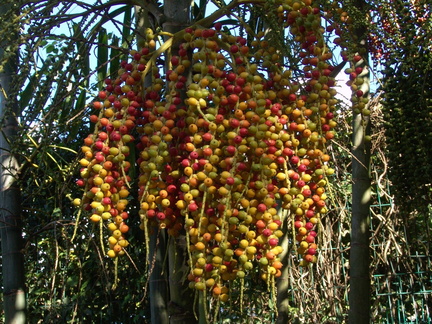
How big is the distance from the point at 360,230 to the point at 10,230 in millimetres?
1299

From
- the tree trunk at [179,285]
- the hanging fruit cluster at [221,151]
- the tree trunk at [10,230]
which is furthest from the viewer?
the tree trunk at [10,230]

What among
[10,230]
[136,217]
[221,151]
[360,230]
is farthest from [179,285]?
[136,217]

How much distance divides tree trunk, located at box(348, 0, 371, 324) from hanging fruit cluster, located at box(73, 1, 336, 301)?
39 centimetres

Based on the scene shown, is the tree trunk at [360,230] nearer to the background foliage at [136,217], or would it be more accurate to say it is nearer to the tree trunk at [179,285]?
the background foliage at [136,217]

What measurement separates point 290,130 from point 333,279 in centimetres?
190

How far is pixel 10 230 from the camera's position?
217 centimetres

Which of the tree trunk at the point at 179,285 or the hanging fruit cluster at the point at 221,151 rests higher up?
the hanging fruit cluster at the point at 221,151

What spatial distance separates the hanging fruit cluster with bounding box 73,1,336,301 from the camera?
4.21ft

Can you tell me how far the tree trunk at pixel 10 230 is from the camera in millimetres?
2121

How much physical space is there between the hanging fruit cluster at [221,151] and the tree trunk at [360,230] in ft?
1.29

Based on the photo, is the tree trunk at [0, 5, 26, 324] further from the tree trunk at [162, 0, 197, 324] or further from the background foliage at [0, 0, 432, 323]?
the tree trunk at [162, 0, 197, 324]

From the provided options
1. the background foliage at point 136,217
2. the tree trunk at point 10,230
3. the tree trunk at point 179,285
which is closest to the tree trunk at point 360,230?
the background foliage at point 136,217

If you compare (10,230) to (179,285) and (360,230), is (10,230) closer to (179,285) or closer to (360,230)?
(179,285)

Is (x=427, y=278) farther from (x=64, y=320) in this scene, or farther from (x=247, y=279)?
(x=64, y=320)
